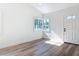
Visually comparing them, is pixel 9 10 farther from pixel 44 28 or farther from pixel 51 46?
pixel 51 46

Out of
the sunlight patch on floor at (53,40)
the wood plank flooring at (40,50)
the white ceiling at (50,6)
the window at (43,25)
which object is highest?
the white ceiling at (50,6)

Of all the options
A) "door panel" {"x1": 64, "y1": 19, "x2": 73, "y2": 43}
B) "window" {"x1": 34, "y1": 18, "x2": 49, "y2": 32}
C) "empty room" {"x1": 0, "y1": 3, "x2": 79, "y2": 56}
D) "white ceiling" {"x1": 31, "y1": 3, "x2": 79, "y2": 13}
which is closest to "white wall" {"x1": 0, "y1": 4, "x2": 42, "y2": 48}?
Result: "empty room" {"x1": 0, "y1": 3, "x2": 79, "y2": 56}

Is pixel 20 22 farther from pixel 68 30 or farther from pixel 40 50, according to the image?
pixel 68 30

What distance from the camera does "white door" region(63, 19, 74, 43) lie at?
10.2 feet

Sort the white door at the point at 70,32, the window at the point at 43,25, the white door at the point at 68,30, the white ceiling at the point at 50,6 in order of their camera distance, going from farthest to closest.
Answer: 1. the white door at the point at 68,30
2. the white door at the point at 70,32
3. the window at the point at 43,25
4. the white ceiling at the point at 50,6

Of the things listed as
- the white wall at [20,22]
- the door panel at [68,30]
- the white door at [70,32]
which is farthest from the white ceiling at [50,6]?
the door panel at [68,30]

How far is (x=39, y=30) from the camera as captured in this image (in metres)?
2.79

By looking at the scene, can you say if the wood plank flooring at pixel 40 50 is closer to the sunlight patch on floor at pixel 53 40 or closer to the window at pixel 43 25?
the sunlight patch on floor at pixel 53 40

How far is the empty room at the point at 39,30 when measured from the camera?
97.0 inches

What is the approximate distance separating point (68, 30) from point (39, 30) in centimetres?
106

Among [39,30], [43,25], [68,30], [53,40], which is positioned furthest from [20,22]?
[68,30]

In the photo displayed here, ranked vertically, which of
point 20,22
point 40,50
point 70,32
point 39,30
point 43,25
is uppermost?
point 20,22

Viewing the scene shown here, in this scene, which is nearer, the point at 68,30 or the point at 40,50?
the point at 40,50

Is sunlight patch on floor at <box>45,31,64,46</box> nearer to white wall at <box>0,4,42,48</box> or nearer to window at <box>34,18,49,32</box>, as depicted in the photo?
window at <box>34,18,49,32</box>
